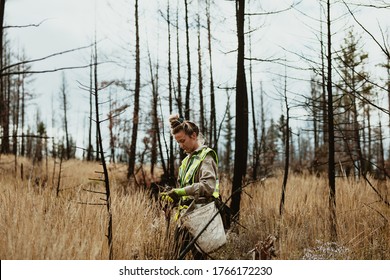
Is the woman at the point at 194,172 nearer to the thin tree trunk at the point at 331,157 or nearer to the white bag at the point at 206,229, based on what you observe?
the white bag at the point at 206,229

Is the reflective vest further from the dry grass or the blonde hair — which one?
the dry grass

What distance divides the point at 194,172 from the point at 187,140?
264mm

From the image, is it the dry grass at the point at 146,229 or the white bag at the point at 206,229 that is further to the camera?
the white bag at the point at 206,229

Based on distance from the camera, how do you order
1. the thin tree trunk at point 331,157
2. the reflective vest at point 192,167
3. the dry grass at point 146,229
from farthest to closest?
the thin tree trunk at point 331,157 < the reflective vest at point 192,167 < the dry grass at point 146,229

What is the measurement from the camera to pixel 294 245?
375 cm

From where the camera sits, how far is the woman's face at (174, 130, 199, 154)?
2812mm

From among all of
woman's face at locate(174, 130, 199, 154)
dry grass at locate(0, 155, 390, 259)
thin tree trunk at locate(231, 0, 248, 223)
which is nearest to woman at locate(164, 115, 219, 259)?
woman's face at locate(174, 130, 199, 154)

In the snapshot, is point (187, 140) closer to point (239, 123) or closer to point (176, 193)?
point (176, 193)

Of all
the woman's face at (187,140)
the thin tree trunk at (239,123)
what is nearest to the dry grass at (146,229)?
the thin tree trunk at (239,123)

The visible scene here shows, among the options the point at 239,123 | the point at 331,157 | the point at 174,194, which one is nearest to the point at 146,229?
the point at 174,194

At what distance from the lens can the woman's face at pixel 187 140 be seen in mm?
2812

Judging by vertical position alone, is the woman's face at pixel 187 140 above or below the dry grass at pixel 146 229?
above

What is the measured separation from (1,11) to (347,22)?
450 centimetres
